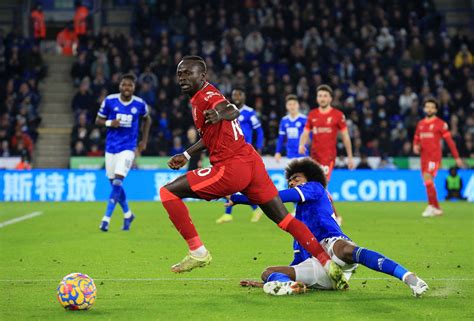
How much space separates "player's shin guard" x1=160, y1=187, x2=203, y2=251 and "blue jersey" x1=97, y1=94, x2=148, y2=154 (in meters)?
6.47

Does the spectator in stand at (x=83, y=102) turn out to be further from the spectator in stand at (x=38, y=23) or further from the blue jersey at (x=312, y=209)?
the blue jersey at (x=312, y=209)

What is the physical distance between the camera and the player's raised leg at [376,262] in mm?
7398

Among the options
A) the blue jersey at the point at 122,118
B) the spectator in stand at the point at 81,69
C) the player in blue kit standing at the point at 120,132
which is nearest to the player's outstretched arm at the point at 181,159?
the player in blue kit standing at the point at 120,132

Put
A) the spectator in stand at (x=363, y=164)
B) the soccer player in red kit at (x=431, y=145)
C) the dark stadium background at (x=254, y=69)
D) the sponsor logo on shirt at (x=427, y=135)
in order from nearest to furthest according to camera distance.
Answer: the soccer player in red kit at (x=431, y=145) < the sponsor logo on shirt at (x=427, y=135) < the spectator in stand at (x=363, y=164) < the dark stadium background at (x=254, y=69)

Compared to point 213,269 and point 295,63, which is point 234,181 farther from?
point 295,63

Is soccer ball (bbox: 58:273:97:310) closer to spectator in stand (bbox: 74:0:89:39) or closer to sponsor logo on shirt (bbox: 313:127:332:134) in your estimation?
sponsor logo on shirt (bbox: 313:127:332:134)

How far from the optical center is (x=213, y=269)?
9.84 metres

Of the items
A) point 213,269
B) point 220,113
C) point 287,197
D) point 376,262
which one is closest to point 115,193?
point 213,269

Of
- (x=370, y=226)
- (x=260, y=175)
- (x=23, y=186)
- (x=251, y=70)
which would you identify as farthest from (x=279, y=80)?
(x=260, y=175)

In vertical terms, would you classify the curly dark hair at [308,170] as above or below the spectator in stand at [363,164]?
above

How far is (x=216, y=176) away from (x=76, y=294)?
5.38 ft

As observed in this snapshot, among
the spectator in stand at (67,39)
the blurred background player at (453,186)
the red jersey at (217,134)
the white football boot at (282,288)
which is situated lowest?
the blurred background player at (453,186)

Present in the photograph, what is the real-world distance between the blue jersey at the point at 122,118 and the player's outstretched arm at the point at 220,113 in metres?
6.60

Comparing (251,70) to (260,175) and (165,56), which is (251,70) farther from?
(260,175)
